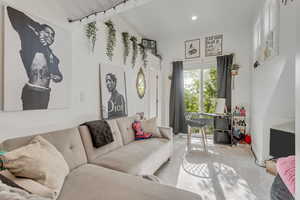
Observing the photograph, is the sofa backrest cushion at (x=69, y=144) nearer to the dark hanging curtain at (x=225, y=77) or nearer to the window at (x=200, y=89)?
the window at (x=200, y=89)

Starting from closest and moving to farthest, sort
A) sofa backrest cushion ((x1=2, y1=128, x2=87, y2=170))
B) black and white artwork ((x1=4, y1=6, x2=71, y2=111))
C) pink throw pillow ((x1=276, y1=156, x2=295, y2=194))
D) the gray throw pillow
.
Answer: pink throw pillow ((x1=276, y1=156, x2=295, y2=194)) → black and white artwork ((x1=4, y1=6, x2=71, y2=111)) → sofa backrest cushion ((x1=2, y1=128, x2=87, y2=170)) → the gray throw pillow

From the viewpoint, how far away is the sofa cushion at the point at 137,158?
1.61 meters

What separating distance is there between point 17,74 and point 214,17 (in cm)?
356

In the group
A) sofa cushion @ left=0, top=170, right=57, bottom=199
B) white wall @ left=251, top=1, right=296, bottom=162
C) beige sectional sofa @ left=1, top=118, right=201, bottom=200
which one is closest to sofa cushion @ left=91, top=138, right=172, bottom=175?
beige sectional sofa @ left=1, top=118, right=201, bottom=200

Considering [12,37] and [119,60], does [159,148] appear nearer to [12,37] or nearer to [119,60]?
[119,60]

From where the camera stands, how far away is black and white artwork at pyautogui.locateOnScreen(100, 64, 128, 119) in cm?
249

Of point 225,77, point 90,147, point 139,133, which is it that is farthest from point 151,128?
point 225,77

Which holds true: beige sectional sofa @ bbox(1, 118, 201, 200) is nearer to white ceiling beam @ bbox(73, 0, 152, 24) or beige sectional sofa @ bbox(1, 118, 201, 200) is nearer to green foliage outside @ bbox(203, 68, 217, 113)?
white ceiling beam @ bbox(73, 0, 152, 24)

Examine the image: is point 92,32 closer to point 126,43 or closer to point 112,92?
point 126,43

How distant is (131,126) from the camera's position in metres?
2.64

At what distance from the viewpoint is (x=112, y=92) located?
268 cm

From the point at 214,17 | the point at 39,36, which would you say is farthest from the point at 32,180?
the point at 214,17

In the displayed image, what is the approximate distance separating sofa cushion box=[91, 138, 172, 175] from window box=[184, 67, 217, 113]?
86.5 inches

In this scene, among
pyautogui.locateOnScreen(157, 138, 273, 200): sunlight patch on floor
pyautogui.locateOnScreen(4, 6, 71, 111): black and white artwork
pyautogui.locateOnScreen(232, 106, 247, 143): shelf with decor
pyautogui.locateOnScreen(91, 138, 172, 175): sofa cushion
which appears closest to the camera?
pyautogui.locateOnScreen(4, 6, 71, 111): black and white artwork
